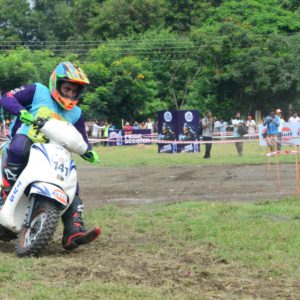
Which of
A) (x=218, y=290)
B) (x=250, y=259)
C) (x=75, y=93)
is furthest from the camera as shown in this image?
(x=75, y=93)

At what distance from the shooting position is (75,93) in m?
6.99

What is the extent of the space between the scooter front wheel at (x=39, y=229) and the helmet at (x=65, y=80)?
1051 millimetres

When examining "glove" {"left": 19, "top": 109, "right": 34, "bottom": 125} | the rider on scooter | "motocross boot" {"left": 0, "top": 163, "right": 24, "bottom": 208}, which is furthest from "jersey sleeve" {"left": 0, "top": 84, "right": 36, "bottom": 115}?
"motocross boot" {"left": 0, "top": 163, "right": 24, "bottom": 208}

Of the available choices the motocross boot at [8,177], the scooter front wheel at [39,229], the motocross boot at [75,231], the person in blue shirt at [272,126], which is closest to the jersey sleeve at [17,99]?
the motocross boot at [8,177]

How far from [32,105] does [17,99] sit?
164mm

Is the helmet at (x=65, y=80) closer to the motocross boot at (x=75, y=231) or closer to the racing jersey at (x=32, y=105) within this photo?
the racing jersey at (x=32, y=105)

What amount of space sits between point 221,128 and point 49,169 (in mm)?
34394

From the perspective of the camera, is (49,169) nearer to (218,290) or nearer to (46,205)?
(46,205)

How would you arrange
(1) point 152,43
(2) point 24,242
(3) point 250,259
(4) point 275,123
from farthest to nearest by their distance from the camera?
(1) point 152,43 → (4) point 275,123 → (2) point 24,242 → (3) point 250,259

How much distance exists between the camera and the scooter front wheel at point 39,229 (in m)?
6.33

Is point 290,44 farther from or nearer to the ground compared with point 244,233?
farther from the ground

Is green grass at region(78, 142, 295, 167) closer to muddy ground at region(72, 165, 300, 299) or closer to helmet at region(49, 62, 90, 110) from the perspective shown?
muddy ground at region(72, 165, 300, 299)

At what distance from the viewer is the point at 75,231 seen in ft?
22.2

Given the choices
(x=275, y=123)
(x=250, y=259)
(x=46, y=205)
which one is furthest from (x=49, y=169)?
(x=275, y=123)
